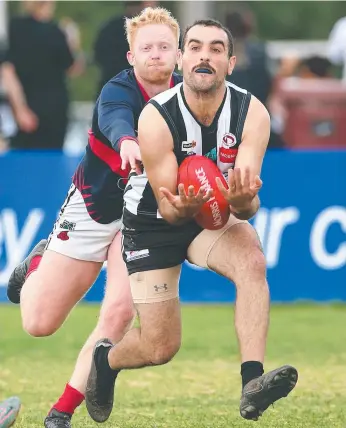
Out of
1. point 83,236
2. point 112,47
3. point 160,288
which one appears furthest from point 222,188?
point 112,47

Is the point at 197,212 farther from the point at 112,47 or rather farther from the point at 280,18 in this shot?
the point at 280,18

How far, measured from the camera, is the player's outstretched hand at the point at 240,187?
6.67 metres

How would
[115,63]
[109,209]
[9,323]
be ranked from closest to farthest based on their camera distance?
[109,209] < [9,323] < [115,63]

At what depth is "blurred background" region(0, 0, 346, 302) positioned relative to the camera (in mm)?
12844

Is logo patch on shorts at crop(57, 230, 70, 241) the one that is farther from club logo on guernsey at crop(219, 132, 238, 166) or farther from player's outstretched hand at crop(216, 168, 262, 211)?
player's outstretched hand at crop(216, 168, 262, 211)

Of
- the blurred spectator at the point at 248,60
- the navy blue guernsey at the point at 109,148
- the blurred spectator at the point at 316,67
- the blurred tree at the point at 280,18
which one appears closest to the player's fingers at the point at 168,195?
the navy blue guernsey at the point at 109,148

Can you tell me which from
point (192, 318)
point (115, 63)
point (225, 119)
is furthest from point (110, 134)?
point (115, 63)

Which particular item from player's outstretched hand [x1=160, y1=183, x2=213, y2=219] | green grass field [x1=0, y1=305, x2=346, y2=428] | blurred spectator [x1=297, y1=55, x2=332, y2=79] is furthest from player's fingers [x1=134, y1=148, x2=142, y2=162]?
blurred spectator [x1=297, y1=55, x2=332, y2=79]

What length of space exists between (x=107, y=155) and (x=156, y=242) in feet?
2.61

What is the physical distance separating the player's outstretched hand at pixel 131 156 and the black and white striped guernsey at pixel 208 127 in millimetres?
201

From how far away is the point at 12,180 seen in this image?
42.9ft

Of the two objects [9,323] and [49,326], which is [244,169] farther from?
[9,323]

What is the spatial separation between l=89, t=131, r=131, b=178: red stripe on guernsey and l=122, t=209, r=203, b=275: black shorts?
1.53 feet

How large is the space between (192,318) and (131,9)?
2985 millimetres
